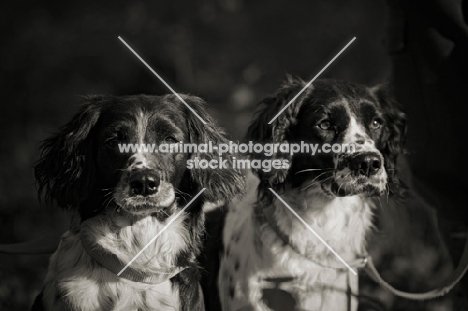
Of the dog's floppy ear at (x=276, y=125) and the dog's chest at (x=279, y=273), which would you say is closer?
the dog's chest at (x=279, y=273)

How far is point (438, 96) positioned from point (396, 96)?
8.8 inches

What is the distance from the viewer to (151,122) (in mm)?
2912

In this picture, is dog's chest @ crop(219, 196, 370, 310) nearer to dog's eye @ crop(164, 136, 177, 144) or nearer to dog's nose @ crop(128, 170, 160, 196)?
dog's eye @ crop(164, 136, 177, 144)

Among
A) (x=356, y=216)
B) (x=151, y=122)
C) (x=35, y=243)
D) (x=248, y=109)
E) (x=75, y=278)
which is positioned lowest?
(x=75, y=278)

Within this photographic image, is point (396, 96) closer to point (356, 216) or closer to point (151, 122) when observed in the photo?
point (356, 216)

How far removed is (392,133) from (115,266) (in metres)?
1.67

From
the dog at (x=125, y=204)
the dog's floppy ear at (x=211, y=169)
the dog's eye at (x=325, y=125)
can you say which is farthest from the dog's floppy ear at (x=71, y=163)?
the dog's eye at (x=325, y=125)

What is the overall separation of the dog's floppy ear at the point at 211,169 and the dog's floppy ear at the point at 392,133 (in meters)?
0.84

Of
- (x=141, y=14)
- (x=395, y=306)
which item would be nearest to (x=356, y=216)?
(x=395, y=306)

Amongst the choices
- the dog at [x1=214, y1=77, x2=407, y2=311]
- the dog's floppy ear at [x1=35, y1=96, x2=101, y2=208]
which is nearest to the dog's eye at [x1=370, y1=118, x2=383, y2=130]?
the dog at [x1=214, y1=77, x2=407, y2=311]

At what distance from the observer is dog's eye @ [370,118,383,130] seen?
10.7 feet

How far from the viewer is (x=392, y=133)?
353 cm

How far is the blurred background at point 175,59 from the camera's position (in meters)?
3.42

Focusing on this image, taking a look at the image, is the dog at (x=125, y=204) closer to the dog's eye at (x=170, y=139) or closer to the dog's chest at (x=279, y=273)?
the dog's eye at (x=170, y=139)
